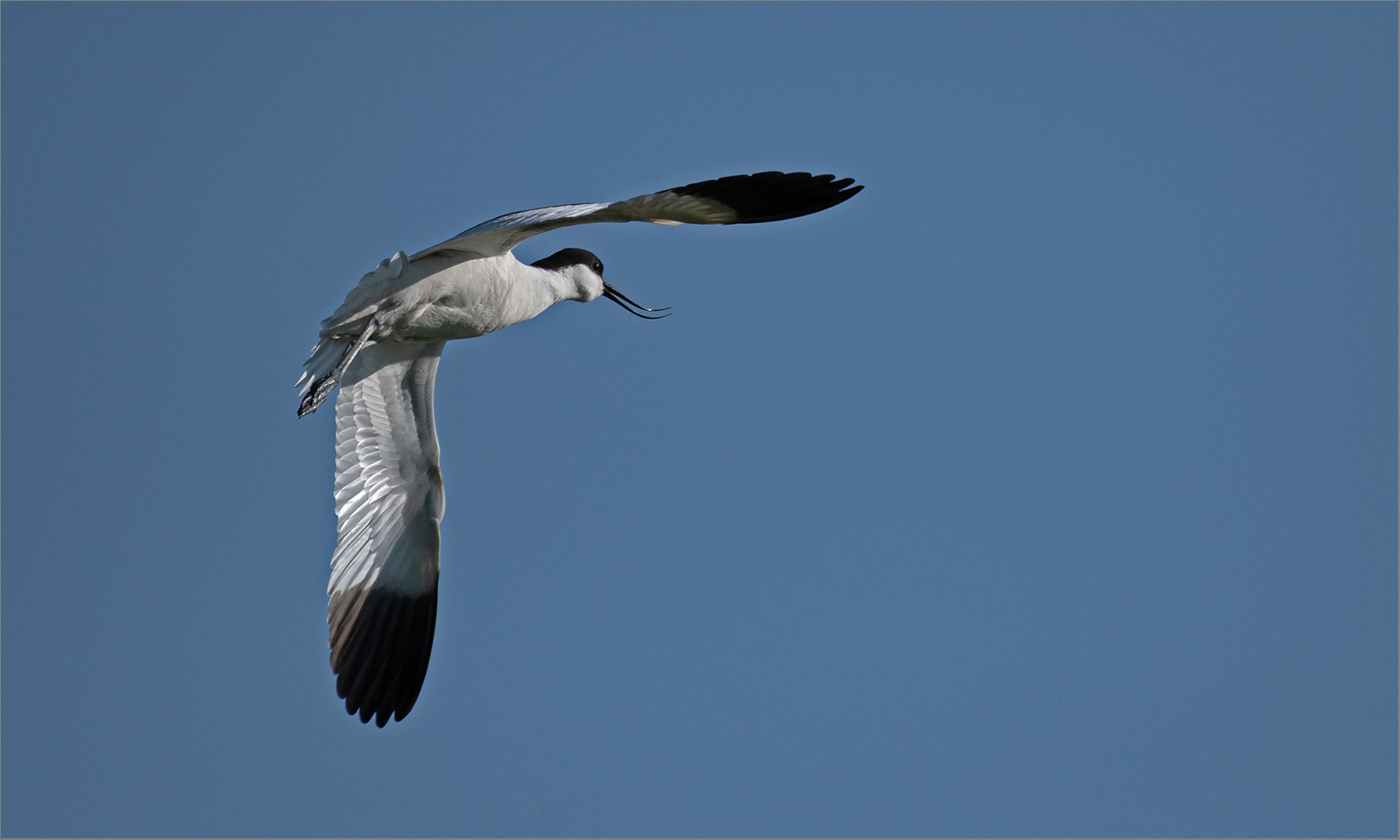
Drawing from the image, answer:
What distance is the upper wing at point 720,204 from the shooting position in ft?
24.0

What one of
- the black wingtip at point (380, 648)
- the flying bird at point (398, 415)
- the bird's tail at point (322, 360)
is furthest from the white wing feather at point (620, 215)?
the black wingtip at point (380, 648)

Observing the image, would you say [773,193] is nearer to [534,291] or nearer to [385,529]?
[534,291]

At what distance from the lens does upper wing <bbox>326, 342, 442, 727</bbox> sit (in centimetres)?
989

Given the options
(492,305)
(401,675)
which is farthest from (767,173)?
(401,675)

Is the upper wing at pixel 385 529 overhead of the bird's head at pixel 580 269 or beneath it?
beneath

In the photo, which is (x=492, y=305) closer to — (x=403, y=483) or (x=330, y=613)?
(x=403, y=483)

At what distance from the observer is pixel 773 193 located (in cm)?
749

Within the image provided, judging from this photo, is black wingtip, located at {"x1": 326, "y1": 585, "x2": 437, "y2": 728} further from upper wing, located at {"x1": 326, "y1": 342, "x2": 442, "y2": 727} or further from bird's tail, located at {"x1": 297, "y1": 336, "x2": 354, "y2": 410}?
bird's tail, located at {"x1": 297, "y1": 336, "x2": 354, "y2": 410}

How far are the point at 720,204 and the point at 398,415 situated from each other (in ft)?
12.6

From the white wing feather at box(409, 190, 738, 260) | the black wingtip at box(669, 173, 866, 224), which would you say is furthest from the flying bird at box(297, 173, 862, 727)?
the black wingtip at box(669, 173, 866, 224)

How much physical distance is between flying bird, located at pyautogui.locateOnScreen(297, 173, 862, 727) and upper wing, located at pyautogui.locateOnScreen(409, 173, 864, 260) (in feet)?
2.15

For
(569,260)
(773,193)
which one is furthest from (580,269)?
(773,193)

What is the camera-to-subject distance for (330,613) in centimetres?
1014

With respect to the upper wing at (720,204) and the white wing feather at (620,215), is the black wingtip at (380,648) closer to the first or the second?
the white wing feather at (620,215)
